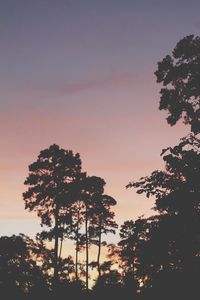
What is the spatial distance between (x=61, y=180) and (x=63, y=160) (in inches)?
70.2

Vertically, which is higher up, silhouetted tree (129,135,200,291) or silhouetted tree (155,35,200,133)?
silhouetted tree (155,35,200,133)

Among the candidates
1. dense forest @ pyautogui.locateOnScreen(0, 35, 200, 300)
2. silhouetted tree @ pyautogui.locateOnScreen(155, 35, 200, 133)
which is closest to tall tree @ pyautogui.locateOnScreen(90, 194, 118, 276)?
dense forest @ pyautogui.locateOnScreen(0, 35, 200, 300)

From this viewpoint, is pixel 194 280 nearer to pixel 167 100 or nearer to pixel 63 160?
pixel 167 100

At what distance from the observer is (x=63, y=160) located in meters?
37.2

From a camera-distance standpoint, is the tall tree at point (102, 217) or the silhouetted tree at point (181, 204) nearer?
the silhouetted tree at point (181, 204)

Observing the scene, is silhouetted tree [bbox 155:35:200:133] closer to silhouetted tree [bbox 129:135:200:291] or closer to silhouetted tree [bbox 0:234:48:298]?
silhouetted tree [bbox 129:135:200:291]

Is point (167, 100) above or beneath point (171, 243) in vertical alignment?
above

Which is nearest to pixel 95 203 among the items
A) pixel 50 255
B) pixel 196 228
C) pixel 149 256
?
pixel 50 255

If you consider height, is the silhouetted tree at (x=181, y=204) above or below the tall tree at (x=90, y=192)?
below

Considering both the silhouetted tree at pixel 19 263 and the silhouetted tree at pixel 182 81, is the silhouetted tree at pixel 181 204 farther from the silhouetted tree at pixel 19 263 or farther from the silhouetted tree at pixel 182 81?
the silhouetted tree at pixel 19 263

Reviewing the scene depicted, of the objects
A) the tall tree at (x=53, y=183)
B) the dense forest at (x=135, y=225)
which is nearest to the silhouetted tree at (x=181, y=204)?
the dense forest at (x=135, y=225)

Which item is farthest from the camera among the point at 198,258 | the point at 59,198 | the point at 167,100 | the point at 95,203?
the point at 95,203

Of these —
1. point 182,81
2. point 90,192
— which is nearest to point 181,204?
point 182,81

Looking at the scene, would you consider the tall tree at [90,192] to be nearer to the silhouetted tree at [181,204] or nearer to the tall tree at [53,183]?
the tall tree at [53,183]
